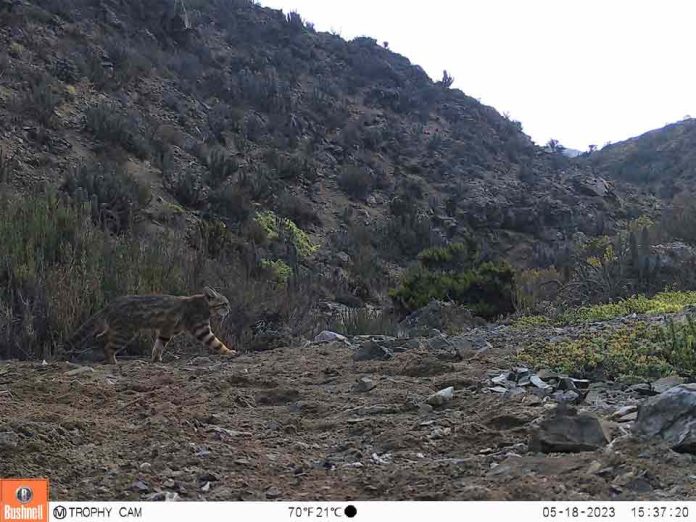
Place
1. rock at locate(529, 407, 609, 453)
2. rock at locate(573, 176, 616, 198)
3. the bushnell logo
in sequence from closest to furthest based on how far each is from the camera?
the bushnell logo → rock at locate(529, 407, 609, 453) → rock at locate(573, 176, 616, 198)

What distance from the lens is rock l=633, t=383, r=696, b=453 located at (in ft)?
9.20

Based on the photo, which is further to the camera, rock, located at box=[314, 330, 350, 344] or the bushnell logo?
rock, located at box=[314, 330, 350, 344]

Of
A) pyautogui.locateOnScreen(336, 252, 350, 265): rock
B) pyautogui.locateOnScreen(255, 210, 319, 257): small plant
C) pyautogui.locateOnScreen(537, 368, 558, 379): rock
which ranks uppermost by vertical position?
pyautogui.locateOnScreen(255, 210, 319, 257): small plant

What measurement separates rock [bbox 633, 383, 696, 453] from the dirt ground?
7cm

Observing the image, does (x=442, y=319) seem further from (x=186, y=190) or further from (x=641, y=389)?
(x=186, y=190)

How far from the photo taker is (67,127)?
50.1 feet

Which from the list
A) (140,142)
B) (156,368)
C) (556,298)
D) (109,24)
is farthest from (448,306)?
(109,24)

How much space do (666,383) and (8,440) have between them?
11.4 ft

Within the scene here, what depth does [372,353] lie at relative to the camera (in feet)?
18.3

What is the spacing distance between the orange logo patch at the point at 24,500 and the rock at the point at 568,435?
1974 millimetres

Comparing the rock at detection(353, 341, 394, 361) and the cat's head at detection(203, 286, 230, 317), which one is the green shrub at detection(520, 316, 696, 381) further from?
the cat's head at detection(203, 286, 230, 317)

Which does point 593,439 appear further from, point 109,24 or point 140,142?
point 109,24

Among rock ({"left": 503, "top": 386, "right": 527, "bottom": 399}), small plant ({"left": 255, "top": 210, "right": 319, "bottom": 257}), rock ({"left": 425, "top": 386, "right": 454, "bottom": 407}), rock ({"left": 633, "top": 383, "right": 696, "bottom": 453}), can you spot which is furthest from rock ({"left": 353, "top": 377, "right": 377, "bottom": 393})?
small plant ({"left": 255, "top": 210, "right": 319, "bottom": 257})

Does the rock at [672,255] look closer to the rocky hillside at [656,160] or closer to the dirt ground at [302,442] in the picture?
the dirt ground at [302,442]
